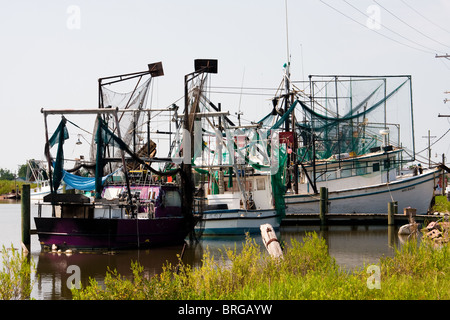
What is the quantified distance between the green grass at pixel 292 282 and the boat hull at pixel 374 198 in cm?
2440

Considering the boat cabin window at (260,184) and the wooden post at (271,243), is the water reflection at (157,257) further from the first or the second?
the boat cabin window at (260,184)

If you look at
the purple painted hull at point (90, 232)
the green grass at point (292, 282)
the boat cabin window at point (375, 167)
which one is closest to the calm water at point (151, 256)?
the purple painted hull at point (90, 232)

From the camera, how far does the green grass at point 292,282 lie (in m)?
9.59

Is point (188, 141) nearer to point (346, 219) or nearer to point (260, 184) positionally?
point (260, 184)

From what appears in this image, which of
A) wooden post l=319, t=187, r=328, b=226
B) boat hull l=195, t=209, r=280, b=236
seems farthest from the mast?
wooden post l=319, t=187, r=328, b=226

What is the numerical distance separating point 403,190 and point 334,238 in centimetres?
1044

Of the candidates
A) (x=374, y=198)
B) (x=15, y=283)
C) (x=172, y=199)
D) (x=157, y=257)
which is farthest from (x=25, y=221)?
(x=374, y=198)

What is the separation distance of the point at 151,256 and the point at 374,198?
19481 millimetres

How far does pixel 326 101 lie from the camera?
1451 inches

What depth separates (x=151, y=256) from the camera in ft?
73.5

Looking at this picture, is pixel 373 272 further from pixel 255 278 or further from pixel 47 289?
pixel 47 289
